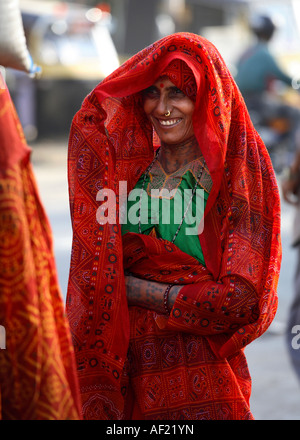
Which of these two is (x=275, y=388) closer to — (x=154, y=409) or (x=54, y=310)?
(x=154, y=409)

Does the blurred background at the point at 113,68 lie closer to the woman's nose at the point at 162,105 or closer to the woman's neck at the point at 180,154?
the woman's neck at the point at 180,154

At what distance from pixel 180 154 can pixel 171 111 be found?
144 mm

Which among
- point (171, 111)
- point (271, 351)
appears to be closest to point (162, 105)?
point (171, 111)

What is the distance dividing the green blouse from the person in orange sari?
75 cm

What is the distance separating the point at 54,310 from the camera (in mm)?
1634

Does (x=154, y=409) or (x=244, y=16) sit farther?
(x=244, y=16)

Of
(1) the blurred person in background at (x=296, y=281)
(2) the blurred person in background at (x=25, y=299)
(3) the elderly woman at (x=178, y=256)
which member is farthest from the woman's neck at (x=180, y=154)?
(1) the blurred person in background at (x=296, y=281)

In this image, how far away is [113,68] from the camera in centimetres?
1452

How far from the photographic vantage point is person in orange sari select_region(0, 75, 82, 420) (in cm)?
153

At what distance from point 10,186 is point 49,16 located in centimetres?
1313

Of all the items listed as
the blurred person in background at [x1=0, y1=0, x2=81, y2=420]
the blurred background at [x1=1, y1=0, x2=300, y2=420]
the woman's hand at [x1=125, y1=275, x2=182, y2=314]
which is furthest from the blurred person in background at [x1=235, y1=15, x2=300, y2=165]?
the blurred person in background at [x1=0, y1=0, x2=81, y2=420]
